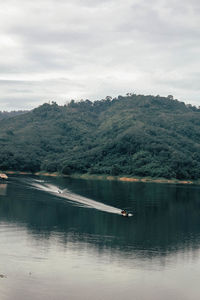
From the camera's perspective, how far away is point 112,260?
47344mm

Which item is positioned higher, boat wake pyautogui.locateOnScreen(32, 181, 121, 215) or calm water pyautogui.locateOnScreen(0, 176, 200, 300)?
boat wake pyautogui.locateOnScreen(32, 181, 121, 215)

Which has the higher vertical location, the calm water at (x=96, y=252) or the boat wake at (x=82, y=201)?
the boat wake at (x=82, y=201)

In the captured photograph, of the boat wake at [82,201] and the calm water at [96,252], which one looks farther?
the boat wake at [82,201]

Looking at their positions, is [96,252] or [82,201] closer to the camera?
[96,252]

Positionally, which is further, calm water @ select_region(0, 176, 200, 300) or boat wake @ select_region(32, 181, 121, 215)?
boat wake @ select_region(32, 181, 121, 215)

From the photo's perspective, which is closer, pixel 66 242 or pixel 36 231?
pixel 66 242

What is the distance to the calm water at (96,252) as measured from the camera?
37281 mm

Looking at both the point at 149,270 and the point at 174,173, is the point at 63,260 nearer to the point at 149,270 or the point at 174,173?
the point at 149,270

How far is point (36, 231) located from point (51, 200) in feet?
122

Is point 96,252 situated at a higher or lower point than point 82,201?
lower

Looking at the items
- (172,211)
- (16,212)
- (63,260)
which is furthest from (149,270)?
(172,211)

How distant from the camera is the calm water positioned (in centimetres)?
3728

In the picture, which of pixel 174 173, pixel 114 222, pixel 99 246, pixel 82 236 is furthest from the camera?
pixel 174 173

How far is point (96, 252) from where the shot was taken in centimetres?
5056
